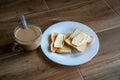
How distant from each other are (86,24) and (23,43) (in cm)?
31

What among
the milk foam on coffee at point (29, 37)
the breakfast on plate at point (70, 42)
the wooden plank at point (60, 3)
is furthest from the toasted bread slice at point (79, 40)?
the wooden plank at point (60, 3)

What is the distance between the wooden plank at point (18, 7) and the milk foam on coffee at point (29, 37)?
7.1 inches

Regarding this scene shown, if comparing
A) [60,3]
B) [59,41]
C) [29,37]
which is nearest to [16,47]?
[29,37]

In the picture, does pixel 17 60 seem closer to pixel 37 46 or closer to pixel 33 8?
pixel 37 46

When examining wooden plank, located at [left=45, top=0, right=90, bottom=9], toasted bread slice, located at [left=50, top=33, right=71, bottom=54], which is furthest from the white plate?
wooden plank, located at [left=45, top=0, right=90, bottom=9]

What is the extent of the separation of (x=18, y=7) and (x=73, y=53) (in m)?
0.41

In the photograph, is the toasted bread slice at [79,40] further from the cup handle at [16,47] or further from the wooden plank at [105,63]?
the cup handle at [16,47]

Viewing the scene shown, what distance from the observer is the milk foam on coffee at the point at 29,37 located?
741mm

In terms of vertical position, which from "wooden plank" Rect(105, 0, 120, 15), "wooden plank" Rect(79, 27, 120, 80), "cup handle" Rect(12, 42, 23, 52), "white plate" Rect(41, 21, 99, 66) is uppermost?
"cup handle" Rect(12, 42, 23, 52)

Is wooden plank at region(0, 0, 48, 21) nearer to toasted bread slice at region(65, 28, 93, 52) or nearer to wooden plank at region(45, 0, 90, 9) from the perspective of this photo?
wooden plank at region(45, 0, 90, 9)

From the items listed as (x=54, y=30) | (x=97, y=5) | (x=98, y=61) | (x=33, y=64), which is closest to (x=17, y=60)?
(x=33, y=64)

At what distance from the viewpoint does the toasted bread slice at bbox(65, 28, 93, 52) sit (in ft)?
2.43

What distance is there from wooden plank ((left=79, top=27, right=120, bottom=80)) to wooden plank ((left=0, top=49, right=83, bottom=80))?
1.7 inches

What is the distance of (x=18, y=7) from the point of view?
973mm
